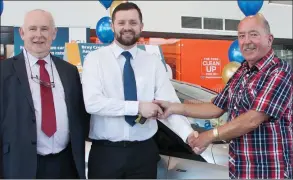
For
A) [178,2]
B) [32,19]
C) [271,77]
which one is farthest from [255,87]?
[178,2]

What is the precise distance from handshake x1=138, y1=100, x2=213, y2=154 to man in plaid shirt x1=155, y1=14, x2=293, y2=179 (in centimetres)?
12

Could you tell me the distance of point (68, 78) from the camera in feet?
7.40

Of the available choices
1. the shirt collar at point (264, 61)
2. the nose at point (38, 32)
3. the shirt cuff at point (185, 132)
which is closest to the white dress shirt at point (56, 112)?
the nose at point (38, 32)

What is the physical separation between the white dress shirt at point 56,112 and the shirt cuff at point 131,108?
0.36m

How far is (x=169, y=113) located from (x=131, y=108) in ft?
1.12

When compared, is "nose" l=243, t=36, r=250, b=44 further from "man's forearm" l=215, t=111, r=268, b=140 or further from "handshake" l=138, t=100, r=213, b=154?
"handshake" l=138, t=100, r=213, b=154

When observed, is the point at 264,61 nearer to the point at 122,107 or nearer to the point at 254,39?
the point at 254,39

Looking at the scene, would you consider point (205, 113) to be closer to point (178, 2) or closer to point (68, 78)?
point (68, 78)

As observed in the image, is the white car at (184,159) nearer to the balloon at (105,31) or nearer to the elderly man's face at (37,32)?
the elderly man's face at (37,32)

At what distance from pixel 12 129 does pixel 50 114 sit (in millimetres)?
215

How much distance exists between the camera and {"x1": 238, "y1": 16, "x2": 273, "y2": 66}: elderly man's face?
202cm

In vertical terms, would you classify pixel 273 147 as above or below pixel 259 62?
below

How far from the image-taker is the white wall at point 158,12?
9.81 metres

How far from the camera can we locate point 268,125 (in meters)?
1.95
